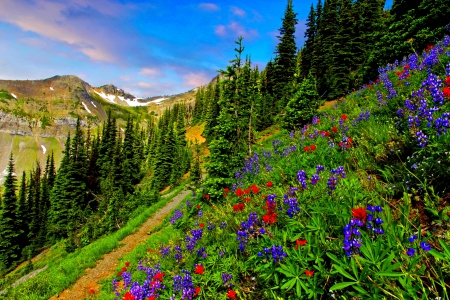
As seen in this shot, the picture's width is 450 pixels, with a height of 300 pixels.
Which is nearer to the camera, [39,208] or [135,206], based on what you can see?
[135,206]

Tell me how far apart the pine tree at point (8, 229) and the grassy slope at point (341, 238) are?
169 feet

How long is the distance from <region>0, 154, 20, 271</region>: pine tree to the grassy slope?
51.6m

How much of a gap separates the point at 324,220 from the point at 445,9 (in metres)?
20.9

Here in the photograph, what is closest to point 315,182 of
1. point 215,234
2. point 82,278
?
point 215,234

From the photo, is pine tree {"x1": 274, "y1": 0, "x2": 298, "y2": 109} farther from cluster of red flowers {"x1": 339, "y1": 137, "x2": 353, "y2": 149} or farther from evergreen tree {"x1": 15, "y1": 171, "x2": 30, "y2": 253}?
evergreen tree {"x1": 15, "y1": 171, "x2": 30, "y2": 253}

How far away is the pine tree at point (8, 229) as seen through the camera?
40.1 metres

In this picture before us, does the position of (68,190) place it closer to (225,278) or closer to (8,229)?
(8,229)

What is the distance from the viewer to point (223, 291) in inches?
138

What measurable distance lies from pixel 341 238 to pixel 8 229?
57880 mm

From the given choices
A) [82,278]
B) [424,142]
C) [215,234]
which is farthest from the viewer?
[82,278]

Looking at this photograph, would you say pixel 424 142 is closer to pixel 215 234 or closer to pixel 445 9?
pixel 215 234

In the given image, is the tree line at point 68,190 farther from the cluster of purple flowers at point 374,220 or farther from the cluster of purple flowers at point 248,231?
the cluster of purple flowers at point 374,220

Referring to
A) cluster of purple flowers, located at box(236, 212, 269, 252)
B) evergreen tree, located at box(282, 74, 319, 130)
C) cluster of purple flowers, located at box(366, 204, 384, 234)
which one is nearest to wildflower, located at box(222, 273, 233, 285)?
cluster of purple flowers, located at box(236, 212, 269, 252)

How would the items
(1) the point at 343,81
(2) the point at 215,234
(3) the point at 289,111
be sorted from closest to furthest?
1. (2) the point at 215,234
2. (3) the point at 289,111
3. (1) the point at 343,81
